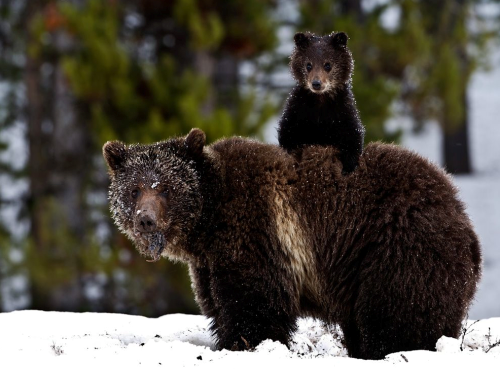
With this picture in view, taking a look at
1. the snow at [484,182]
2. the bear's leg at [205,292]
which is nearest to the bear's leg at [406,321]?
the bear's leg at [205,292]

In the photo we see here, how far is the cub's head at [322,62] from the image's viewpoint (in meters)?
Result: 6.63

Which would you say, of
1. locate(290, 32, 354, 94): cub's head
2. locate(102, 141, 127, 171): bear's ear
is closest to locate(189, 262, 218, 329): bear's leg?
locate(102, 141, 127, 171): bear's ear

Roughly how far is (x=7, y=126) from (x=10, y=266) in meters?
5.62

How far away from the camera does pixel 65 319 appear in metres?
7.32

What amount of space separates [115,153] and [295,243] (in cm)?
169

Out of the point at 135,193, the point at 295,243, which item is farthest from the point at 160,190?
the point at 295,243

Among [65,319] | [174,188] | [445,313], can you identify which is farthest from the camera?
[65,319]

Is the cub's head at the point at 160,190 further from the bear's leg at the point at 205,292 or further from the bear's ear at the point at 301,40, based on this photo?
the bear's ear at the point at 301,40

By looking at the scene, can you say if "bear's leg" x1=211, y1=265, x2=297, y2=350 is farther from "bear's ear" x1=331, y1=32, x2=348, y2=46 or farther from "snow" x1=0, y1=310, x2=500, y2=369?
"bear's ear" x1=331, y1=32, x2=348, y2=46

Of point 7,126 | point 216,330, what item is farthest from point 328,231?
point 7,126

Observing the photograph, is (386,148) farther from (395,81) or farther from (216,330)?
(395,81)

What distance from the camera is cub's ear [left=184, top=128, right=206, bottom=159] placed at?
639cm

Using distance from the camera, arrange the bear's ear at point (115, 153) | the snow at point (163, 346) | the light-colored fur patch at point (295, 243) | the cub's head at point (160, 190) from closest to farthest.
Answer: the snow at point (163, 346) → the light-colored fur patch at point (295, 243) → the cub's head at point (160, 190) → the bear's ear at point (115, 153)

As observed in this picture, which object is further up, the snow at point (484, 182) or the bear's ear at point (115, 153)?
the bear's ear at point (115, 153)
